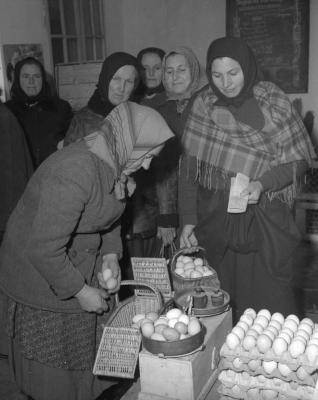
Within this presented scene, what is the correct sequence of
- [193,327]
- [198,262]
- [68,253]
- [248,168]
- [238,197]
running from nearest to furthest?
[193,327], [68,253], [238,197], [248,168], [198,262]

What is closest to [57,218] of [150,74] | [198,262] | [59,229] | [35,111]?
[59,229]

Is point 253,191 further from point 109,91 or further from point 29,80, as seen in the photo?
point 29,80

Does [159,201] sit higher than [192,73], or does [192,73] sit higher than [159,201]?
[192,73]

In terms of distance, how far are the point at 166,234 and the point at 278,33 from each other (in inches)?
111

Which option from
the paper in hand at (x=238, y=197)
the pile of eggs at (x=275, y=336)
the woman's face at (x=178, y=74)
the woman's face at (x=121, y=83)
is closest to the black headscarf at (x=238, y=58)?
the paper in hand at (x=238, y=197)

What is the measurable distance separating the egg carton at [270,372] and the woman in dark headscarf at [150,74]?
7.40 ft

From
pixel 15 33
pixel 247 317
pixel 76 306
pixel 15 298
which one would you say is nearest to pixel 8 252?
pixel 15 298

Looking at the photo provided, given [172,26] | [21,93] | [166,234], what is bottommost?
[166,234]

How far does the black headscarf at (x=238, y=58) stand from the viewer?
2.16 meters

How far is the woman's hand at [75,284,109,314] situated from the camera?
1693mm

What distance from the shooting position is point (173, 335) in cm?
144

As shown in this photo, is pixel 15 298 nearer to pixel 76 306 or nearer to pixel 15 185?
pixel 76 306

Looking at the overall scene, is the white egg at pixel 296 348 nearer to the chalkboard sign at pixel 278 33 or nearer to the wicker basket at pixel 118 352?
the wicker basket at pixel 118 352

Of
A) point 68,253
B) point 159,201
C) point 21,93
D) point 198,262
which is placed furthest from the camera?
point 21,93
